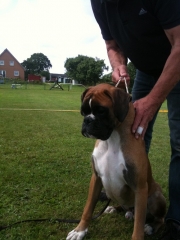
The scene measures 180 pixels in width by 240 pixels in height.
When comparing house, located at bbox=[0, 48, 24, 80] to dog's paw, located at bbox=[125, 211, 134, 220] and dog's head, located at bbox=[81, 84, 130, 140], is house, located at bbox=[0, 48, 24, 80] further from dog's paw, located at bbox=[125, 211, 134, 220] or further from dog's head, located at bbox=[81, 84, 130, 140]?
dog's head, located at bbox=[81, 84, 130, 140]

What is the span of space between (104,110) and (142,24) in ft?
3.09

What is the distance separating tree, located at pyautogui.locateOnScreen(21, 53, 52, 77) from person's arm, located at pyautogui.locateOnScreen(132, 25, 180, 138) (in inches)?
4088

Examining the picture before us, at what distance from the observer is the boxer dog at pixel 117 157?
2482mm

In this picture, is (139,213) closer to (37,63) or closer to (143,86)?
(143,86)

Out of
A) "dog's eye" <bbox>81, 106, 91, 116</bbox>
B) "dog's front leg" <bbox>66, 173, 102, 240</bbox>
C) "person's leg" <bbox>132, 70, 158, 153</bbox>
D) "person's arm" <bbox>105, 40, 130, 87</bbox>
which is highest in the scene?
"person's arm" <bbox>105, 40, 130, 87</bbox>

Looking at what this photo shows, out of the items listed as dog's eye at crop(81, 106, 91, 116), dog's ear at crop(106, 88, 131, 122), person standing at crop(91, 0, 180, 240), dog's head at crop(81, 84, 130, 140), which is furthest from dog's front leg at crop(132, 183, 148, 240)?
dog's eye at crop(81, 106, 91, 116)

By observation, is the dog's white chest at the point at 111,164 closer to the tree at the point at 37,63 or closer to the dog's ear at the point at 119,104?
the dog's ear at the point at 119,104

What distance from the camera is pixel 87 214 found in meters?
2.93

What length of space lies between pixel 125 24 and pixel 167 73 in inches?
26.5

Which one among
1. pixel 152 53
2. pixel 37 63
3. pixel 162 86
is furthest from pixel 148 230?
pixel 37 63

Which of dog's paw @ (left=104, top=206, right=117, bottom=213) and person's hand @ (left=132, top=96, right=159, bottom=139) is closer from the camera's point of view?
person's hand @ (left=132, top=96, right=159, bottom=139)

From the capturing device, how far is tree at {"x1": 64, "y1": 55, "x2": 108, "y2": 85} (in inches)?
2372

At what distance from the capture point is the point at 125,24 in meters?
2.83

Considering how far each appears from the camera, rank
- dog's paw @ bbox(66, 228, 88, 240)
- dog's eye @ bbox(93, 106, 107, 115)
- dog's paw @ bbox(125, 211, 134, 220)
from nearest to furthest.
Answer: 1. dog's eye @ bbox(93, 106, 107, 115)
2. dog's paw @ bbox(66, 228, 88, 240)
3. dog's paw @ bbox(125, 211, 134, 220)
